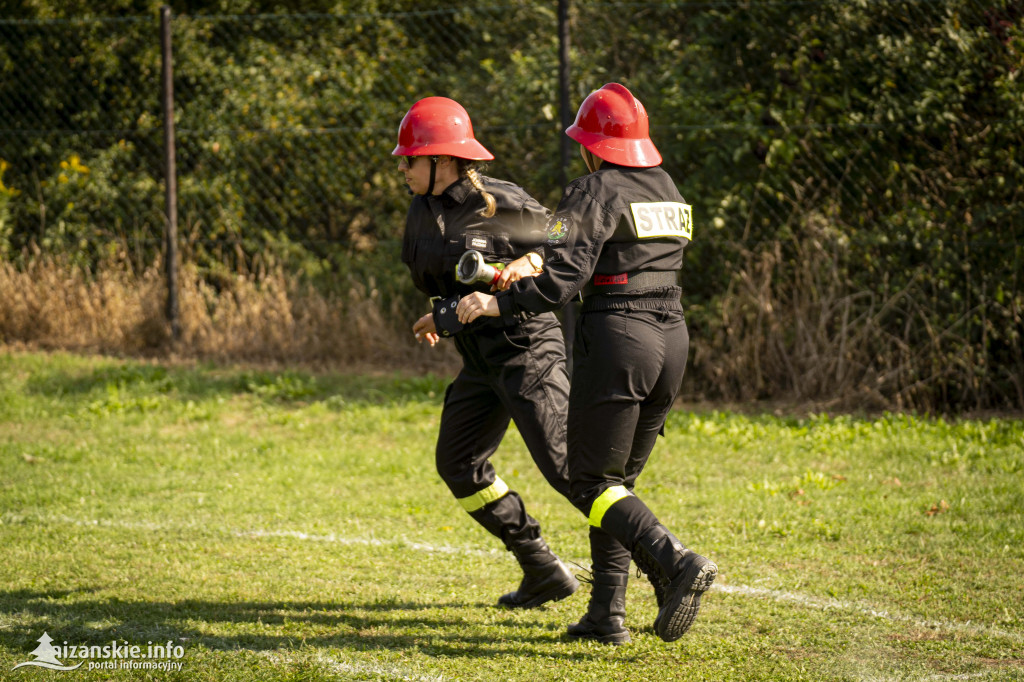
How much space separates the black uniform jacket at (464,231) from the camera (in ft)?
14.7

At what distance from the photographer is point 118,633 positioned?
173 inches

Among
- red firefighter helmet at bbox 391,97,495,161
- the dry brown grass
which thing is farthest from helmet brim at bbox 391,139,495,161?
the dry brown grass

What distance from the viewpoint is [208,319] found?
10594 mm

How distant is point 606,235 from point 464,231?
819 millimetres

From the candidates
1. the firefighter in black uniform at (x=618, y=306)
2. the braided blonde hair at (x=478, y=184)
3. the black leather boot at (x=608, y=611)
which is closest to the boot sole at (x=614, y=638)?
the black leather boot at (x=608, y=611)

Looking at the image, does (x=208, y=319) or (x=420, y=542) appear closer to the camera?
(x=420, y=542)

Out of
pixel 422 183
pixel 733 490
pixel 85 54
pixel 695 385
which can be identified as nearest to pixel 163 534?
pixel 422 183

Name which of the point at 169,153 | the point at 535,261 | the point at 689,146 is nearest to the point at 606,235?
the point at 535,261

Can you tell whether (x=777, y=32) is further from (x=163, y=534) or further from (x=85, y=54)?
(x=85, y=54)

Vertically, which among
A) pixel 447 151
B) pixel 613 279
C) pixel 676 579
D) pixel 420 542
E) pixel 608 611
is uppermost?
pixel 447 151

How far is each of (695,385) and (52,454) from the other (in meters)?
5.26

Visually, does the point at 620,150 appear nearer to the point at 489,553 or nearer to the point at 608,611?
the point at 608,611

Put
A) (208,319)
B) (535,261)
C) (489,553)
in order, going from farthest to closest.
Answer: (208,319) < (489,553) < (535,261)

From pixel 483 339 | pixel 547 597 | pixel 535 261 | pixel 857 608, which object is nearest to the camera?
pixel 535 261
